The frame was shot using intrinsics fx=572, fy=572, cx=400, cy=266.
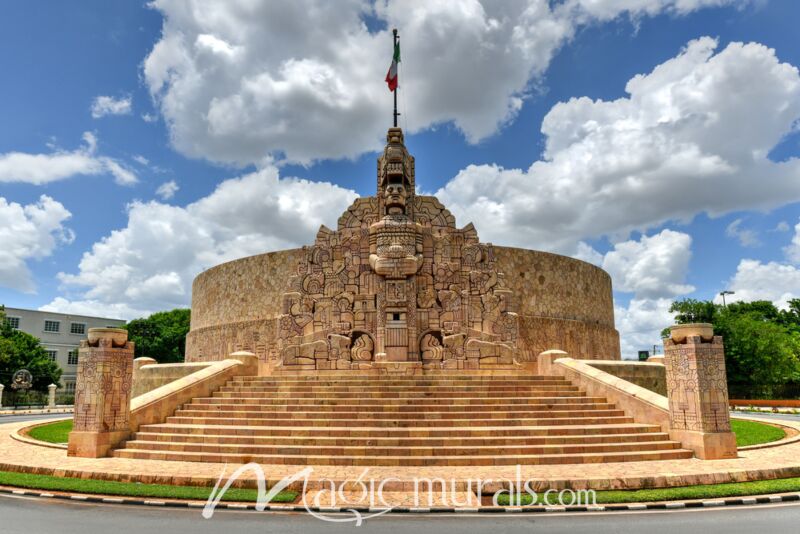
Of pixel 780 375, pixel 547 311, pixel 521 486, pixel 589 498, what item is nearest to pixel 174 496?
pixel 521 486

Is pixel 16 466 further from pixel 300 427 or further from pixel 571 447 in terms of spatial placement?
pixel 571 447

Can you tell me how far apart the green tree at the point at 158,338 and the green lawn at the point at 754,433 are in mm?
39167

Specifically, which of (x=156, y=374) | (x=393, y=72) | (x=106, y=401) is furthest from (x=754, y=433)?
(x=156, y=374)

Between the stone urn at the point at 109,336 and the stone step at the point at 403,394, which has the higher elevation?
the stone urn at the point at 109,336

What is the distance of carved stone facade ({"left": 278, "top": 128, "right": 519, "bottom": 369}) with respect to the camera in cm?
1728

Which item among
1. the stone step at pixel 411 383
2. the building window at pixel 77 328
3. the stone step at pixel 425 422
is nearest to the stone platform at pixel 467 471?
the stone step at pixel 425 422

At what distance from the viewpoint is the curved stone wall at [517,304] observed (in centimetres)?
2680

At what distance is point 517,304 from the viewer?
87.6 feet

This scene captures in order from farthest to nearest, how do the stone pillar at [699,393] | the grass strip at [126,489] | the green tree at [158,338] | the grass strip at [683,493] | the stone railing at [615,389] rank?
the green tree at [158,338], the stone railing at [615,389], the stone pillar at [699,393], the grass strip at [126,489], the grass strip at [683,493]

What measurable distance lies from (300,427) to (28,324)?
4404 centimetres

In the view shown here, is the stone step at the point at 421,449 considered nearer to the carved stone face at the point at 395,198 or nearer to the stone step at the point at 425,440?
the stone step at the point at 425,440

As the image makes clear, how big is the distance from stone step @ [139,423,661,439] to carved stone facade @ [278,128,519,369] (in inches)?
235

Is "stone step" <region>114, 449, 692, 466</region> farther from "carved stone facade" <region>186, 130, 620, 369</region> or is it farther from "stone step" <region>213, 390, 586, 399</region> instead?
"carved stone facade" <region>186, 130, 620, 369</region>

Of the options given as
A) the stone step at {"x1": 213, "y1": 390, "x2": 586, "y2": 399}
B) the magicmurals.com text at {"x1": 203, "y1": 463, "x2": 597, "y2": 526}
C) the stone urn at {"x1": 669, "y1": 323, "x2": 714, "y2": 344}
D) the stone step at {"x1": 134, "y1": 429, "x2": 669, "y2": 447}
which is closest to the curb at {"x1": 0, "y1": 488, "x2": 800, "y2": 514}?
the magicmurals.com text at {"x1": 203, "y1": 463, "x2": 597, "y2": 526}
